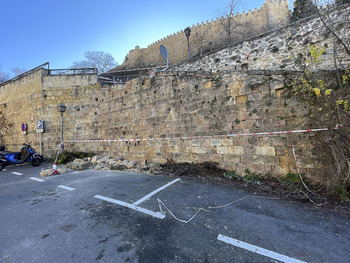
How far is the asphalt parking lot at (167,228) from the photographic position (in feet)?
6.21

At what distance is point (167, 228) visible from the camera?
2.38 metres

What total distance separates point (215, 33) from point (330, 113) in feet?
62.1

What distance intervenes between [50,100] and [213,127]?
30.9 ft

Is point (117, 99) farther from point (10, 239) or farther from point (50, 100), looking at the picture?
point (10, 239)

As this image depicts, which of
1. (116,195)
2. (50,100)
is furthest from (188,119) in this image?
(50,100)

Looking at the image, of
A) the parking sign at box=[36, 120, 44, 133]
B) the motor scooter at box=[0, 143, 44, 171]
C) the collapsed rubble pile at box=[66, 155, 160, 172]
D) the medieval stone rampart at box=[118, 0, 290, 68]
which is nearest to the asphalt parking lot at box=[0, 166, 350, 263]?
the collapsed rubble pile at box=[66, 155, 160, 172]

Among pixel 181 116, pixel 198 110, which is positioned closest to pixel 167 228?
pixel 198 110

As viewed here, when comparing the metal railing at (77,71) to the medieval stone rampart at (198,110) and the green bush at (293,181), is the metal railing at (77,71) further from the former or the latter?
the green bush at (293,181)

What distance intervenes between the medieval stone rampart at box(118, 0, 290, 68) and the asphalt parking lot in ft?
52.7

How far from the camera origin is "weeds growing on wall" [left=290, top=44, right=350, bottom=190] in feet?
9.95

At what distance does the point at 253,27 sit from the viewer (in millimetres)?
16766

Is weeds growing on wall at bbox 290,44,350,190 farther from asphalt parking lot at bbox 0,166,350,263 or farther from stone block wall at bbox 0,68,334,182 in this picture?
asphalt parking lot at bbox 0,166,350,263

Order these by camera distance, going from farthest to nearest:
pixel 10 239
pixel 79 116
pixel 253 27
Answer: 1. pixel 253 27
2. pixel 79 116
3. pixel 10 239

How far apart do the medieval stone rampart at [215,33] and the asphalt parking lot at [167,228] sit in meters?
16.1
